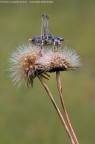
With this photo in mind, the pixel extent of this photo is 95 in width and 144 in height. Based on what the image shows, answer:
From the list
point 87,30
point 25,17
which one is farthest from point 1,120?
point 25,17

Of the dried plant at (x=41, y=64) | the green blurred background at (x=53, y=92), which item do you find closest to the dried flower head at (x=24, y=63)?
the dried plant at (x=41, y=64)

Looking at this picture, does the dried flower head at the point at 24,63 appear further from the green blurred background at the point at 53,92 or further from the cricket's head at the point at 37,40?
the green blurred background at the point at 53,92

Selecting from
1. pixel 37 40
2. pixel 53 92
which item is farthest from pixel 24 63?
pixel 53 92

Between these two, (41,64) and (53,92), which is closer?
(41,64)

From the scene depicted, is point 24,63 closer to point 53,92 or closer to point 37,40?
point 37,40

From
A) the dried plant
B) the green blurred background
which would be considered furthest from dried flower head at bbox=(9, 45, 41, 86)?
the green blurred background

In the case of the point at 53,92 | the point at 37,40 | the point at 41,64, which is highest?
the point at 37,40
